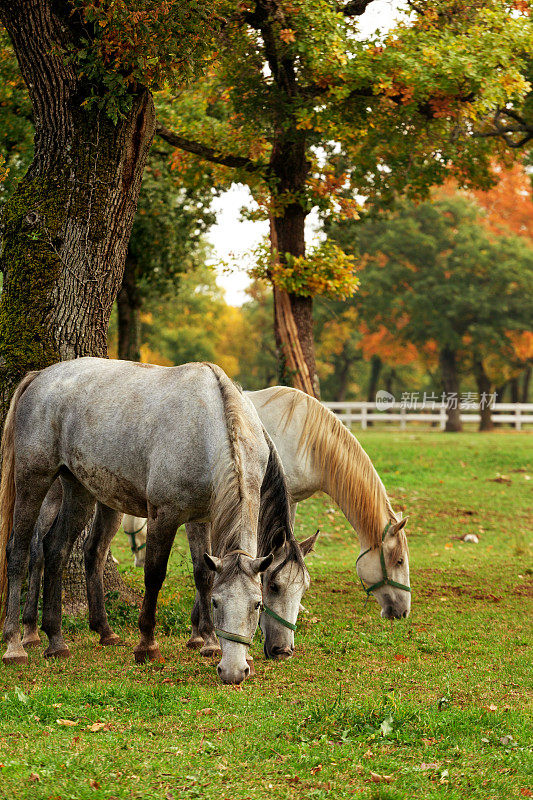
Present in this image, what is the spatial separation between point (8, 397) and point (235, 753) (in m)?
4.02

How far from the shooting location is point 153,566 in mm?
5387

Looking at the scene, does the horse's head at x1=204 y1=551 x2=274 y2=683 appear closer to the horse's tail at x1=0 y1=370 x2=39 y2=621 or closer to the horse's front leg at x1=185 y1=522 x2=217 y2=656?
the horse's front leg at x1=185 y1=522 x2=217 y2=656

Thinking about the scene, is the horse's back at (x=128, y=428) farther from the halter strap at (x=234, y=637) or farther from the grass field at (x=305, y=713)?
the grass field at (x=305, y=713)

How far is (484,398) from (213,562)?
29715 mm

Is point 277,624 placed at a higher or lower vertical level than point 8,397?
lower

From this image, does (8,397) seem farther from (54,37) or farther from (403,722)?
(403,722)

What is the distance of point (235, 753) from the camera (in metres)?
4.06

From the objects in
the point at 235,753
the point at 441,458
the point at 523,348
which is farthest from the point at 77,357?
the point at 523,348

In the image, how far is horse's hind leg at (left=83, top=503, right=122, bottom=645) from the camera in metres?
6.18

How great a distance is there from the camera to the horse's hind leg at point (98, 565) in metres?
6.18

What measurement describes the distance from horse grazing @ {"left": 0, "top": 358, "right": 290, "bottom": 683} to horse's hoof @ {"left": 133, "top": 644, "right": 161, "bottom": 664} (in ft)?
0.03

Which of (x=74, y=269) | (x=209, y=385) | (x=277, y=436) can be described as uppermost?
(x=74, y=269)

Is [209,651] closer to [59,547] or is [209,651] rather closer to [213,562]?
[59,547]

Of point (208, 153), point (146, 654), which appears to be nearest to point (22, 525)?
point (146, 654)
